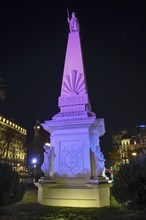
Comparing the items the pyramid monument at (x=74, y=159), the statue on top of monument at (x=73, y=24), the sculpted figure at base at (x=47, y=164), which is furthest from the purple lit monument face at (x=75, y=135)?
the statue on top of monument at (x=73, y=24)

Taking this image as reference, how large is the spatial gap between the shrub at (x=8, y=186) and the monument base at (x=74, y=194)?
316cm

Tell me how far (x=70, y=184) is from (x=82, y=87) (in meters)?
5.86

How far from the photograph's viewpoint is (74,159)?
971cm

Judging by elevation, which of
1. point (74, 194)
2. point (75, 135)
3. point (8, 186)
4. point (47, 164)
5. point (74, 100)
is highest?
point (74, 100)

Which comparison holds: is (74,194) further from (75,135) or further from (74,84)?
(74,84)

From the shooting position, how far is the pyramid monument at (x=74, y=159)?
866 cm

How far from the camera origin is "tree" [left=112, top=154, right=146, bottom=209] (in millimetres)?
5062

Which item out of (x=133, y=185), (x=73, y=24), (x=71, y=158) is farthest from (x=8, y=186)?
(x=73, y=24)

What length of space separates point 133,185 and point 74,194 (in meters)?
4.30

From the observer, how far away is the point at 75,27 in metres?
14.2

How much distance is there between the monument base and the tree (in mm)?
2800

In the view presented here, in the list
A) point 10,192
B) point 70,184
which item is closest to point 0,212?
Result: point 10,192

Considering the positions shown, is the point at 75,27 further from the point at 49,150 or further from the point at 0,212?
the point at 0,212

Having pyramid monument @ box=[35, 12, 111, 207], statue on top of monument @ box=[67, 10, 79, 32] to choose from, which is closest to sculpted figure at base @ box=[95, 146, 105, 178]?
pyramid monument @ box=[35, 12, 111, 207]
